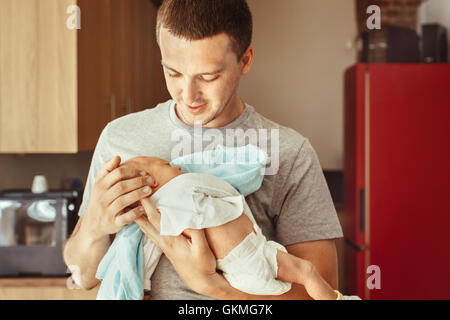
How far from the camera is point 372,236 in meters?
1.44

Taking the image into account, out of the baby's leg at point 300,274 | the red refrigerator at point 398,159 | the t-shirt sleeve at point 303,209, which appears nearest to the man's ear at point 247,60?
the t-shirt sleeve at point 303,209

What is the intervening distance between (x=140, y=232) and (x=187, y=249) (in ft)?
0.20

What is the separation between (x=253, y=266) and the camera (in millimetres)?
484

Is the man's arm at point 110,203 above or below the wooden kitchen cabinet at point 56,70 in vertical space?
below

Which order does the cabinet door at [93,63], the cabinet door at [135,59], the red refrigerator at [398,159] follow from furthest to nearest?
the red refrigerator at [398,159] → the cabinet door at [93,63] → the cabinet door at [135,59]

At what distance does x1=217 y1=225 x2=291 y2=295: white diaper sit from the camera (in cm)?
49

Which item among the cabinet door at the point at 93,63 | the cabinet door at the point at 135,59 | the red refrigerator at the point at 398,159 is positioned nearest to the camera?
the cabinet door at the point at 135,59

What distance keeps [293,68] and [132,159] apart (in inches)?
10.8

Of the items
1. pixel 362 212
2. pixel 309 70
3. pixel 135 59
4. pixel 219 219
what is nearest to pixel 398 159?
pixel 362 212

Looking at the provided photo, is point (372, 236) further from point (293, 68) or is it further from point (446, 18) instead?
point (293, 68)

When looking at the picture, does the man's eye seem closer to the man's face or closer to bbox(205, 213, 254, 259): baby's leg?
the man's face

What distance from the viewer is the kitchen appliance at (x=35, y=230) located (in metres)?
0.96

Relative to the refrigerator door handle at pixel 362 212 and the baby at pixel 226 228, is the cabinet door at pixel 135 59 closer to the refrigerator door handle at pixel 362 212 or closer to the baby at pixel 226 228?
the baby at pixel 226 228
